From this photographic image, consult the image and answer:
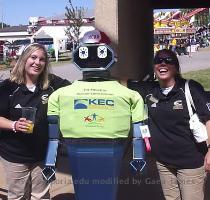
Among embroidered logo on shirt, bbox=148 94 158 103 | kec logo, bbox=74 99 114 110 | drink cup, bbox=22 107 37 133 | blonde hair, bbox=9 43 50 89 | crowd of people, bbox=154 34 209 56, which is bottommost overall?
crowd of people, bbox=154 34 209 56

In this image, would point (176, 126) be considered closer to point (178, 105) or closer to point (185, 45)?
point (178, 105)

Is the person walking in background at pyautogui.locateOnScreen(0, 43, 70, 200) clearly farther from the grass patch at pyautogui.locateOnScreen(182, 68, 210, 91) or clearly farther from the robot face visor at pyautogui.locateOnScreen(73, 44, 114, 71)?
the grass patch at pyautogui.locateOnScreen(182, 68, 210, 91)

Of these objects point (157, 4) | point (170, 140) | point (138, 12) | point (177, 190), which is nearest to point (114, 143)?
point (170, 140)

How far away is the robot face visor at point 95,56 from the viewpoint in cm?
364

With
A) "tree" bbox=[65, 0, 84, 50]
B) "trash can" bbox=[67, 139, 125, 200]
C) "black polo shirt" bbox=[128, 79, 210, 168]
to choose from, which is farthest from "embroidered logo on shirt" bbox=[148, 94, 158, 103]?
"tree" bbox=[65, 0, 84, 50]

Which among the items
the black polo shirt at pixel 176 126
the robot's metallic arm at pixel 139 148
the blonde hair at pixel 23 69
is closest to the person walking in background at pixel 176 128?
the black polo shirt at pixel 176 126

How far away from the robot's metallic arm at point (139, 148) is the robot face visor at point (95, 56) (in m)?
0.50

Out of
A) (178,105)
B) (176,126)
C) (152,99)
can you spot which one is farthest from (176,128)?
(152,99)

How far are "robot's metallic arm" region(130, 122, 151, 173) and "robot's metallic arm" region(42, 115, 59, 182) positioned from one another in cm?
58

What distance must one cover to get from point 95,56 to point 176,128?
855mm

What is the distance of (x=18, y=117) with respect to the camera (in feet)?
13.4

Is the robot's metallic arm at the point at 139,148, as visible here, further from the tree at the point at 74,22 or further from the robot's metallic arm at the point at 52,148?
the tree at the point at 74,22

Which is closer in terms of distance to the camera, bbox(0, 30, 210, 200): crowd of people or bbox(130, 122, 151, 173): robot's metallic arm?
bbox(130, 122, 151, 173): robot's metallic arm

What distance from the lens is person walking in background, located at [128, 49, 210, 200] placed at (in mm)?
3855
